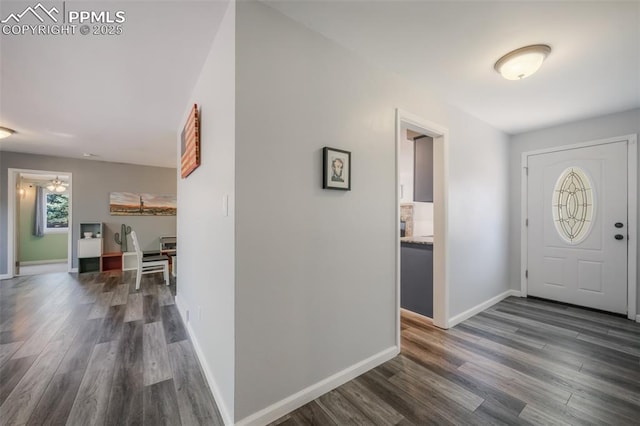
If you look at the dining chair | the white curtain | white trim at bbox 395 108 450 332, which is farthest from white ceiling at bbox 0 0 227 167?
the white curtain

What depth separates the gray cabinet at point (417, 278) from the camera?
2973mm

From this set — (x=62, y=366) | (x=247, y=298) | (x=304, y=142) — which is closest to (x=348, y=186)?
(x=304, y=142)

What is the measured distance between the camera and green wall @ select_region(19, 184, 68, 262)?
661cm

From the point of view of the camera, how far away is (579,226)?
3.31 metres

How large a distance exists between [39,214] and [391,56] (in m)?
9.53

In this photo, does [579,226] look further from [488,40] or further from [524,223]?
[488,40]

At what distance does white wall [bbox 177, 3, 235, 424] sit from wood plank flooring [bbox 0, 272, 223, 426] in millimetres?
201

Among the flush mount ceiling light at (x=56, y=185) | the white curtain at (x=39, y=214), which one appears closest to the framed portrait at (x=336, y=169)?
the flush mount ceiling light at (x=56, y=185)

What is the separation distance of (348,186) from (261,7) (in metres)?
1.20

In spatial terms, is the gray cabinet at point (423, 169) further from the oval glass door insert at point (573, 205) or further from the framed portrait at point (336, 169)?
the oval glass door insert at point (573, 205)

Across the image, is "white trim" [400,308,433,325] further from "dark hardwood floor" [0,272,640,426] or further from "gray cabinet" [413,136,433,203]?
"gray cabinet" [413,136,433,203]

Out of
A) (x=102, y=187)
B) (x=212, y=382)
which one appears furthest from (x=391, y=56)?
(x=102, y=187)

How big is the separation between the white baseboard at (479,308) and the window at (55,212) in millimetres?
9389

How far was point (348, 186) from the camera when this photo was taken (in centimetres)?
185
